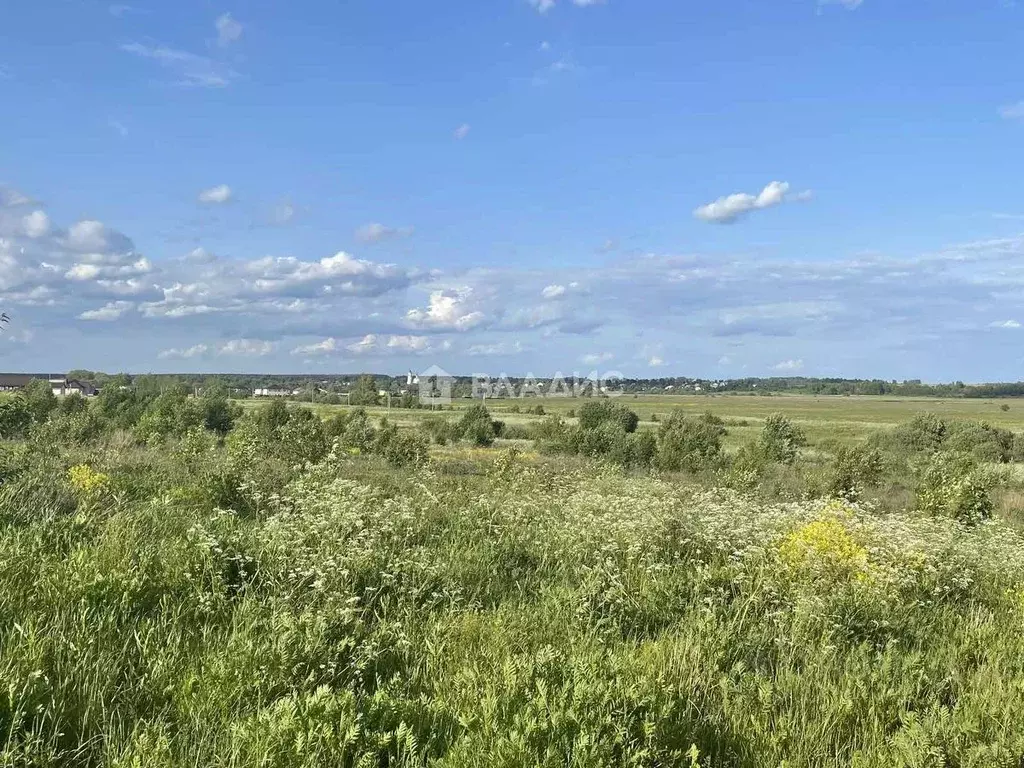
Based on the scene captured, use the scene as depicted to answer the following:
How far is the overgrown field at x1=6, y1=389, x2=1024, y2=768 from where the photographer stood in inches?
100

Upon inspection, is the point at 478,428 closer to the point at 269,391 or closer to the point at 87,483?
the point at 87,483

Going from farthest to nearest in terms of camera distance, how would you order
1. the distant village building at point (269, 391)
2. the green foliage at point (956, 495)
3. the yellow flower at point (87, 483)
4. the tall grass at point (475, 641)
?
1. the distant village building at point (269, 391)
2. the green foliage at point (956, 495)
3. the yellow flower at point (87, 483)
4. the tall grass at point (475, 641)

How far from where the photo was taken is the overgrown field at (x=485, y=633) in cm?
255

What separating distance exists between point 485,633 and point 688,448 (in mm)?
36742

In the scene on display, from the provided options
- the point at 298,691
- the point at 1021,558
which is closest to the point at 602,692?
the point at 298,691

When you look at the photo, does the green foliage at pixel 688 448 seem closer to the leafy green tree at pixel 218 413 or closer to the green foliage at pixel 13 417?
the green foliage at pixel 13 417

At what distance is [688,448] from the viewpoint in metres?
39.2

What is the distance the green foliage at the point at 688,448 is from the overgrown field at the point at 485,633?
2684 centimetres

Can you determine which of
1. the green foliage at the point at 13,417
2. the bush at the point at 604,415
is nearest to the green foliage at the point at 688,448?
the bush at the point at 604,415

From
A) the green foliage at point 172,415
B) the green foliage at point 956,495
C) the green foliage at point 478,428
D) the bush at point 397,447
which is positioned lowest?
the green foliage at point 478,428

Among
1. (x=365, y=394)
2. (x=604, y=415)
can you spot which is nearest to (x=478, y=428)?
(x=604, y=415)

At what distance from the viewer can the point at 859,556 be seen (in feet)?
19.2

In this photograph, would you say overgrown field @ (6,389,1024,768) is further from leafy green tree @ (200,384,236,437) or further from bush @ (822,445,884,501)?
leafy green tree @ (200,384,236,437)

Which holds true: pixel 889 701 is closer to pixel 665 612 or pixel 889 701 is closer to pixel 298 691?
pixel 665 612
